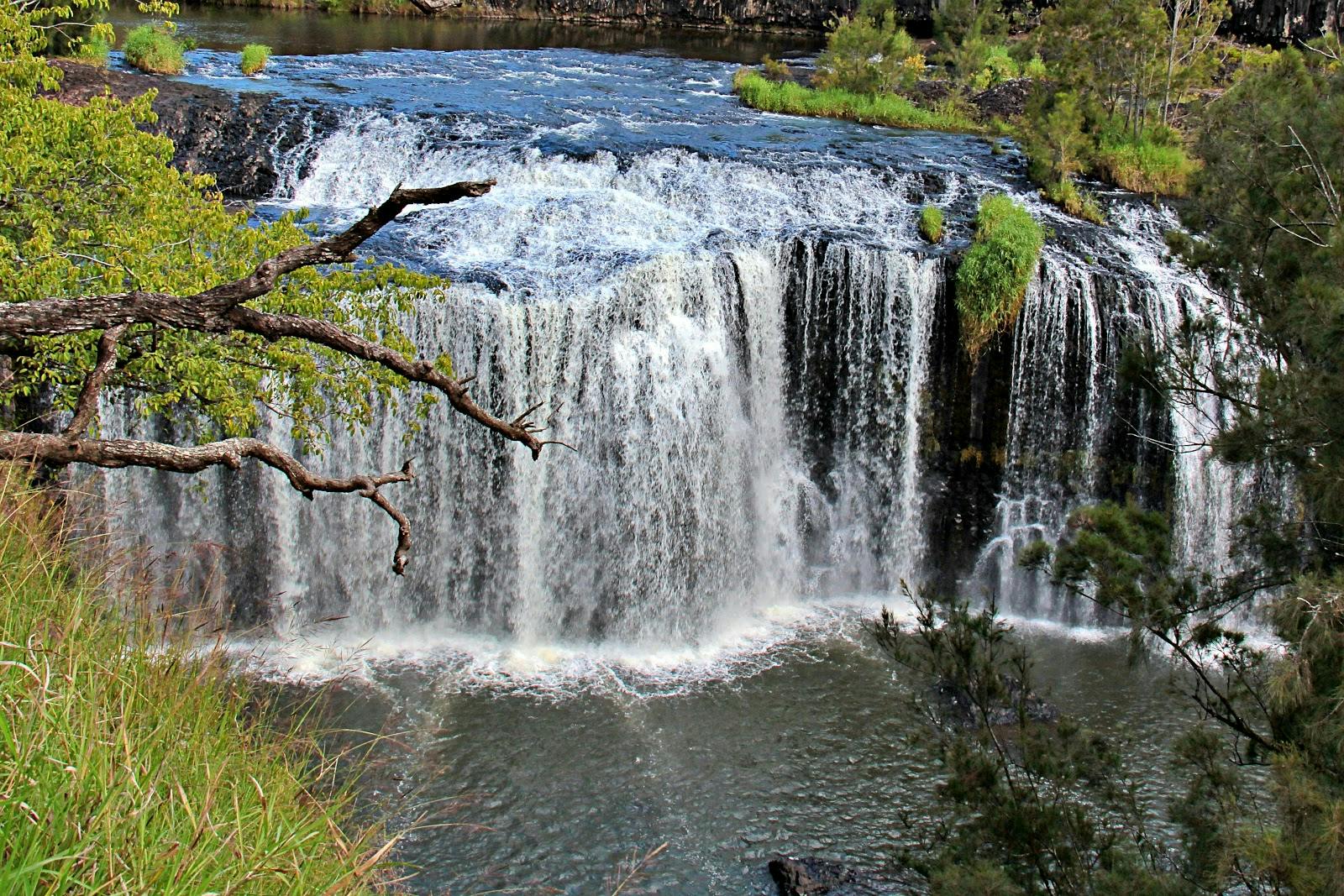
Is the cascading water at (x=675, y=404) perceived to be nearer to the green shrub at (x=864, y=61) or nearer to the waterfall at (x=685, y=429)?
the waterfall at (x=685, y=429)

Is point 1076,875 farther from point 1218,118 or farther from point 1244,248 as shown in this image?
point 1218,118

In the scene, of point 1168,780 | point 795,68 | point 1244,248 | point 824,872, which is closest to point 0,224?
point 824,872

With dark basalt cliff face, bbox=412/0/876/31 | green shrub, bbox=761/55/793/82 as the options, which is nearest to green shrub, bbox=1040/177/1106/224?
green shrub, bbox=761/55/793/82

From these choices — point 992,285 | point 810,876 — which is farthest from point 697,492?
point 810,876

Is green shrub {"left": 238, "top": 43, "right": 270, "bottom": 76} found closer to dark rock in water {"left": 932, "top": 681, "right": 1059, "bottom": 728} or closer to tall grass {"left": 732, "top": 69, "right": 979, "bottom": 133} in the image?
tall grass {"left": 732, "top": 69, "right": 979, "bottom": 133}

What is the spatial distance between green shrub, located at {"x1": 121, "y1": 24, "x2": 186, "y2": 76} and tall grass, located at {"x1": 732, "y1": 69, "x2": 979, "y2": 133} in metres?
12.0

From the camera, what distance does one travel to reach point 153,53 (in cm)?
2388

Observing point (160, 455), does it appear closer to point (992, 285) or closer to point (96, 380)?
point (96, 380)

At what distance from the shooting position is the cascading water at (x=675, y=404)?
598 inches

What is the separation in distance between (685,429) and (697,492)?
0.86 meters

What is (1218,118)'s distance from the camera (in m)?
11.0

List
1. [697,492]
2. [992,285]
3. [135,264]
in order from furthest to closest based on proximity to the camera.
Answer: [992,285] < [697,492] < [135,264]

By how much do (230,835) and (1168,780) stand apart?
11.1 metres

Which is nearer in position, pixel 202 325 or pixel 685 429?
pixel 202 325
